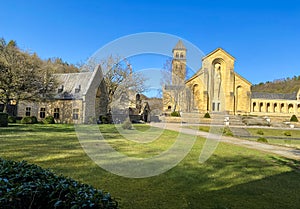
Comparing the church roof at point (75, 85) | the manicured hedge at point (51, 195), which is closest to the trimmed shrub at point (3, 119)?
the church roof at point (75, 85)

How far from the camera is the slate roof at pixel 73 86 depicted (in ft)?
89.2

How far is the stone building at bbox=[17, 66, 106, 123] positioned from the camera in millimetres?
26406

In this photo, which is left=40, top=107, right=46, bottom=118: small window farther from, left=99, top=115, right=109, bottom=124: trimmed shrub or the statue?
the statue

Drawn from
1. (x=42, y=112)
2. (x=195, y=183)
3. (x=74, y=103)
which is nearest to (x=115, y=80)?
(x=74, y=103)

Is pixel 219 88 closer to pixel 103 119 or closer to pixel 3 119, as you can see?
pixel 103 119

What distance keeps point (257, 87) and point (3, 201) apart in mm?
107524

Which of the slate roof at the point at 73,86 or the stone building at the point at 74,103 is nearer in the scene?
the stone building at the point at 74,103

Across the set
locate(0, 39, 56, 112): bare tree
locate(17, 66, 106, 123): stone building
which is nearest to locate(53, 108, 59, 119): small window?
locate(17, 66, 106, 123): stone building

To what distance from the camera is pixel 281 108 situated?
5662 cm

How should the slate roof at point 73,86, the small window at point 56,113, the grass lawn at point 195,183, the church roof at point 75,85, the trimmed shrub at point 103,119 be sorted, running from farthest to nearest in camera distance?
the small window at point 56,113 < the trimmed shrub at point 103,119 < the slate roof at point 73,86 < the church roof at point 75,85 < the grass lawn at point 195,183

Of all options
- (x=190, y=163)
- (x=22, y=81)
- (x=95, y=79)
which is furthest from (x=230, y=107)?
(x=190, y=163)

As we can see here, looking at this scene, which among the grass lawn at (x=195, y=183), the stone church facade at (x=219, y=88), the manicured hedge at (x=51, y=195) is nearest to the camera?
the manicured hedge at (x=51, y=195)

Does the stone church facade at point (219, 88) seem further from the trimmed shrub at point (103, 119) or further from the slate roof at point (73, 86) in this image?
the slate roof at point (73, 86)

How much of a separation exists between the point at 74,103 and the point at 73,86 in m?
2.64
